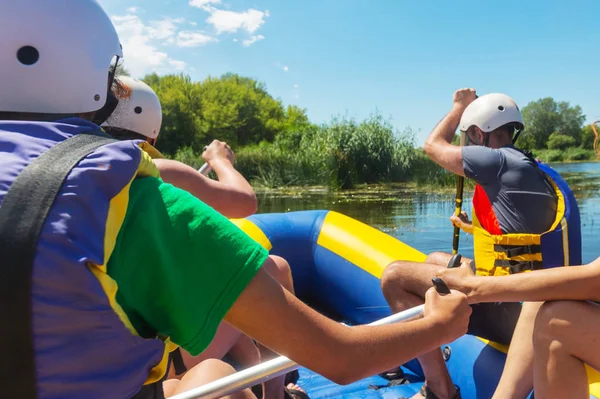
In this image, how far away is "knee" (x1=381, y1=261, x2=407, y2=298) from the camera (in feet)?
7.57

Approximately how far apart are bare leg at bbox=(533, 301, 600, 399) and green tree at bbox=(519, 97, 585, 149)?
45292 mm

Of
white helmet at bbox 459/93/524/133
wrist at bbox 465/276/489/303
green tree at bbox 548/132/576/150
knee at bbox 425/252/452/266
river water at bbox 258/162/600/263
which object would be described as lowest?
river water at bbox 258/162/600/263

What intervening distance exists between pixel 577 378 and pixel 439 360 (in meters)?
0.77

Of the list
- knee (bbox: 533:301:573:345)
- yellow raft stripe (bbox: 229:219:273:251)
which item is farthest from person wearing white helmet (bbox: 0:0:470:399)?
yellow raft stripe (bbox: 229:219:273:251)

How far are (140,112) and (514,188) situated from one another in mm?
1703

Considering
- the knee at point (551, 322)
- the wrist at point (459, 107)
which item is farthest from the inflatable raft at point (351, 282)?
the wrist at point (459, 107)

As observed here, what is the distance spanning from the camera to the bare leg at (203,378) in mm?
1319

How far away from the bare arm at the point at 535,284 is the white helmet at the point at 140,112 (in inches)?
51.5

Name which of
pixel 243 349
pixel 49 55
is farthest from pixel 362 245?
pixel 49 55

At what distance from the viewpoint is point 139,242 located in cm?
74

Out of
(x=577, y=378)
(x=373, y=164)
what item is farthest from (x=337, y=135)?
(x=577, y=378)

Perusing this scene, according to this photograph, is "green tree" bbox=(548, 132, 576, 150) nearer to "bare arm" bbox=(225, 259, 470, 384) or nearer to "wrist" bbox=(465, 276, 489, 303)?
"wrist" bbox=(465, 276, 489, 303)

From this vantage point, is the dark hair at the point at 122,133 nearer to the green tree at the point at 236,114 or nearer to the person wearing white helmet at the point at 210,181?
the person wearing white helmet at the point at 210,181

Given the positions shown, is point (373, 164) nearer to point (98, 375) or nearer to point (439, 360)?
point (439, 360)
